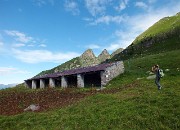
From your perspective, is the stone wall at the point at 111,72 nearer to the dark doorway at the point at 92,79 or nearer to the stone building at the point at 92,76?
the stone building at the point at 92,76

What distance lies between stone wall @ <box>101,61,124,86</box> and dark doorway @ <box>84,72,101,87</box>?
3.32 meters

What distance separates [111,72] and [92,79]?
539 centimetres

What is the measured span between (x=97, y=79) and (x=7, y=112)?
21.6 meters

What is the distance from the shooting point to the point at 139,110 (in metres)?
21.0

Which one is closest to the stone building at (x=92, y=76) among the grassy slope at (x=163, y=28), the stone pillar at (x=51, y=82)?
the stone pillar at (x=51, y=82)

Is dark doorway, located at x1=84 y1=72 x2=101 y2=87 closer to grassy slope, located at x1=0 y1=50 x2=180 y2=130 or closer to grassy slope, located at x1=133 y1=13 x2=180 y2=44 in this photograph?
grassy slope, located at x1=0 y1=50 x2=180 y2=130

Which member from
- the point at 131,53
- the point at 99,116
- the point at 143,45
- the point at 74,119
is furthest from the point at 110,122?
the point at 143,45

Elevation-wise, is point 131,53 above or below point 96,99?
above

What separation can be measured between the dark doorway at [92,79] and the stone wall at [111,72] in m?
3.32

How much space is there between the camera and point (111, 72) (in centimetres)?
4462

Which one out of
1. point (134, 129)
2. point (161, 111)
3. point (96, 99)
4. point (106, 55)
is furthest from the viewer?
point (106, 55)

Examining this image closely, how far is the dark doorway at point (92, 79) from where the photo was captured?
46.5 metres

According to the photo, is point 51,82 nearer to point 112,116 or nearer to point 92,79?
point 92,79

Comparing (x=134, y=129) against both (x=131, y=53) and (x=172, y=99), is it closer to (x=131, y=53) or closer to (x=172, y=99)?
(x=172, y=99)
